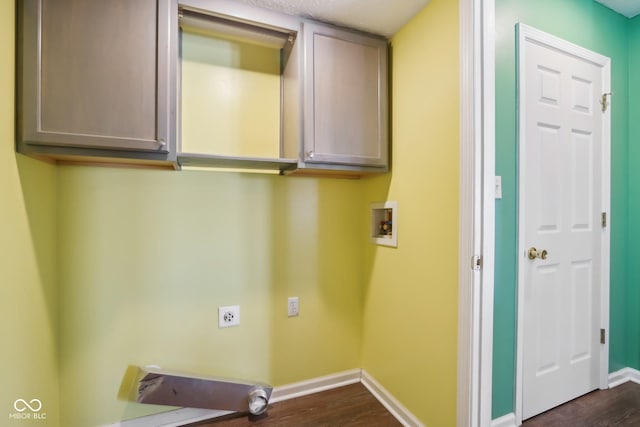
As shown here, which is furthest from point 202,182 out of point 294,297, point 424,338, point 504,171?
point 504,171

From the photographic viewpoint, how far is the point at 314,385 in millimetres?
1920

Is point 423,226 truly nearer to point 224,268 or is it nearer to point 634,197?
point 224,268

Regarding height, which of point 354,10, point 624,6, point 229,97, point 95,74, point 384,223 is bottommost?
point 384,223

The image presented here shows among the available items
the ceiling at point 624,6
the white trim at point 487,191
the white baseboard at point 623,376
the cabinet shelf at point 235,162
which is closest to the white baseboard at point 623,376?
the white baseboard at point 623,376

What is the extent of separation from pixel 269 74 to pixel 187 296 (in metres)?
1.46

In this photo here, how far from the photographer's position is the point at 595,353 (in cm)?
180

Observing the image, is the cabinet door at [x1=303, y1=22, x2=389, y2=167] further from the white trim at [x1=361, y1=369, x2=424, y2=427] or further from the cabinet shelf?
the white trim at [x1=361, y1=369, x2=424, y2=427]

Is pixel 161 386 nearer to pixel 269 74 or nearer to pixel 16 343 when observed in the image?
pixel 16 343

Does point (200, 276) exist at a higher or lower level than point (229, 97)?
lower

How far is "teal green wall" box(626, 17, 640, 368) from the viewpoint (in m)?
1.90

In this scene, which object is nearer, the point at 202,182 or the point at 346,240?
the point at 202,182

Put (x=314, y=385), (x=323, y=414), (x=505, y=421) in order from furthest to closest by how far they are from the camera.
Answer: (x=314, y=385), (x=323, y=414), (x=505, y=421)

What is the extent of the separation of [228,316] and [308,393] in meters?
0.78

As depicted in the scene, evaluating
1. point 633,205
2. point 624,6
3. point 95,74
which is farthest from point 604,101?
point 95,74
